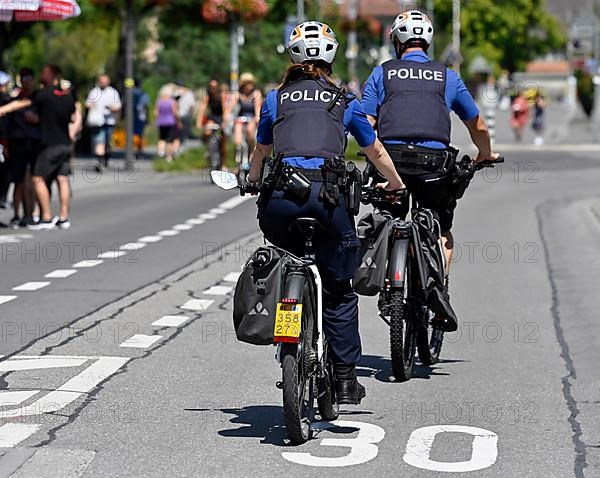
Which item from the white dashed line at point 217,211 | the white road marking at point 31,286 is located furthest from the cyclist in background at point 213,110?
the white road marking at point 31,286

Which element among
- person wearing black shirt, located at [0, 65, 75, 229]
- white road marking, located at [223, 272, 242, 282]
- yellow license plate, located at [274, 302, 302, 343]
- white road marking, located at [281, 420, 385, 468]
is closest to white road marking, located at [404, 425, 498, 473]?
white road marking, located at [281, 420, 385, 468]

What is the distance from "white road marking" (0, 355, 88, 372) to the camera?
8.56m

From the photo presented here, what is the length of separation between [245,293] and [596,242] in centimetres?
1042

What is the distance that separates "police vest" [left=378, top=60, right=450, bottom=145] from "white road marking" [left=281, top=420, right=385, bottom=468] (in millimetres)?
1887

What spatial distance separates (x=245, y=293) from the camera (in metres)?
6.60

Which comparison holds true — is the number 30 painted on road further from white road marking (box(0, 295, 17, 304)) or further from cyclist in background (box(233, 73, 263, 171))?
cyclist in background (box(233, 73, 263, 171))

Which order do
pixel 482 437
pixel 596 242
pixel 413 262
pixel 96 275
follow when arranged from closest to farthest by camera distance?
pixel 482 437 < pixel 413 262 < pixel 96 275 < pixel 596 242

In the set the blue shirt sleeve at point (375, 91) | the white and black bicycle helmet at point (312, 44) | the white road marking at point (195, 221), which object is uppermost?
the white and black bicycle helmet at point (312, 44)

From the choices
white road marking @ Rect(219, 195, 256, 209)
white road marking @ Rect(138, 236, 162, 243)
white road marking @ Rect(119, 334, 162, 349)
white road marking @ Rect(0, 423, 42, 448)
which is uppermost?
white road marking @ Rect(0, 423, 42, 448)

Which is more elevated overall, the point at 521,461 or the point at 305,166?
the point at 305,166

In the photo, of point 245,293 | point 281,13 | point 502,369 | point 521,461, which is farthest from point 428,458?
point 281,13

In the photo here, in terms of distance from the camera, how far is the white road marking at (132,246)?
15339mm

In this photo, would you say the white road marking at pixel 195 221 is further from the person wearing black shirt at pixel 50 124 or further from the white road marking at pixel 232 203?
the white road marking at pixel 232 203

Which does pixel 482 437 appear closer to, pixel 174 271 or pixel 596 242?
pixel 174 271
